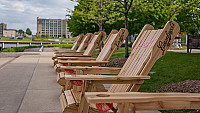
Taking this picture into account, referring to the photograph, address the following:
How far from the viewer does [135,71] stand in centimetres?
356

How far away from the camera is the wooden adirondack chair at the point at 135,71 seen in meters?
2.74

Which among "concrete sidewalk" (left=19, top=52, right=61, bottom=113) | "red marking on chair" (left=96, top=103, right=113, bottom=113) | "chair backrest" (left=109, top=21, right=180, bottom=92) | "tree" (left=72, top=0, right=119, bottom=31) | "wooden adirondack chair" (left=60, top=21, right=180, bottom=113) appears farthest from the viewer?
"tree" (left=72, top=0, right=119, bottom=31)

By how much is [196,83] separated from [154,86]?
39.9 inches

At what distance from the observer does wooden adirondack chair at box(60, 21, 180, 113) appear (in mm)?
2743

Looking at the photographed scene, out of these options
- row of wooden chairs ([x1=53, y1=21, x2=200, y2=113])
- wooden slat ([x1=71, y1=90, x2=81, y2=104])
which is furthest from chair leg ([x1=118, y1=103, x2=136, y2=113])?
wooden slat ([x1=71, y1=90, x2=81, y2=104])

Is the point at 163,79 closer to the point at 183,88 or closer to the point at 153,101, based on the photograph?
the point at 183,88

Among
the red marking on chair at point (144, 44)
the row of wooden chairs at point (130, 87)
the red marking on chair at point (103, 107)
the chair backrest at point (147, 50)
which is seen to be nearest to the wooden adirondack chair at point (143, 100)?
the row of wooden chairs at point (130, 87)

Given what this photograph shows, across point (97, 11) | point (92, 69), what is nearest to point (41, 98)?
point (92, 69)

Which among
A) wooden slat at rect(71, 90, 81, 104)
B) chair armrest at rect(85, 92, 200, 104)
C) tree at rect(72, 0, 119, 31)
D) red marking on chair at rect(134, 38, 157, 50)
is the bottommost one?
wooden slat at rect(71, 90, 81, 104)

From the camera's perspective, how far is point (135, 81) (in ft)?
9.95

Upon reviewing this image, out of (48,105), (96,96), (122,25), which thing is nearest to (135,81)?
(96,96)

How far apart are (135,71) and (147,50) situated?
39 centimetres

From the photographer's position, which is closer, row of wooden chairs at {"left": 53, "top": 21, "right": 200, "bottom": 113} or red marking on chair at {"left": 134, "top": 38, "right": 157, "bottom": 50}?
row of wooden chairs at {"left": 53, "top": 21, "right": 200, "bottom": 113}

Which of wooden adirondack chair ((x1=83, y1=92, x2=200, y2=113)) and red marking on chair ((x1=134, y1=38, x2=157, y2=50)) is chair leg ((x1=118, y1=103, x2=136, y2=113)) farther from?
red marking on chair ((x1=134, y1=38, x2=157, y2=50))
